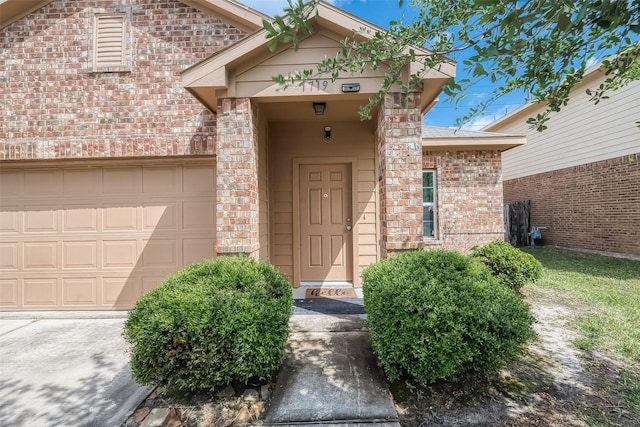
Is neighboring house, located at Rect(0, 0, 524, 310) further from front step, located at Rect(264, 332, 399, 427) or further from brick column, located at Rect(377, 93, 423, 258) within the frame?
front step, located at Rect(264, 332, 399, 427)

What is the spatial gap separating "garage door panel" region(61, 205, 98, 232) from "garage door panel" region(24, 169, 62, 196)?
33cm

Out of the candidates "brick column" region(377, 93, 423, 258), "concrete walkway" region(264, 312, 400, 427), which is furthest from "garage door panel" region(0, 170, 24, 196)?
"brick column" region(377, 93, 423, 258)

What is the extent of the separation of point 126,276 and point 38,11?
4.26 metres

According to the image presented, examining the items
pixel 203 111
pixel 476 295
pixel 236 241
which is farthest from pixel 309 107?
pixel 476 295

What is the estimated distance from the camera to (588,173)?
8.90m

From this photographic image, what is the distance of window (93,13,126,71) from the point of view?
4.51 metres

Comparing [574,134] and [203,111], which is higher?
[574,134]

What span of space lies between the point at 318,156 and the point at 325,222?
1164 mm

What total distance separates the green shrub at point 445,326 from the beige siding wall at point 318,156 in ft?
8.48

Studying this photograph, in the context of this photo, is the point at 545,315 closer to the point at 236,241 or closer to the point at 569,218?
the point at 236,241

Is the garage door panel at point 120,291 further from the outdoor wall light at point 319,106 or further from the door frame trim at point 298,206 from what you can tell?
the outdoor wall light at point 319,106

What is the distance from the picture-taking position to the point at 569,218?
9.52 meters

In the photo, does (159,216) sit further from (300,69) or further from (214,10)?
(214,10)

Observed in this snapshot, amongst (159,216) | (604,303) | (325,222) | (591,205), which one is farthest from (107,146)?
(591,205)
